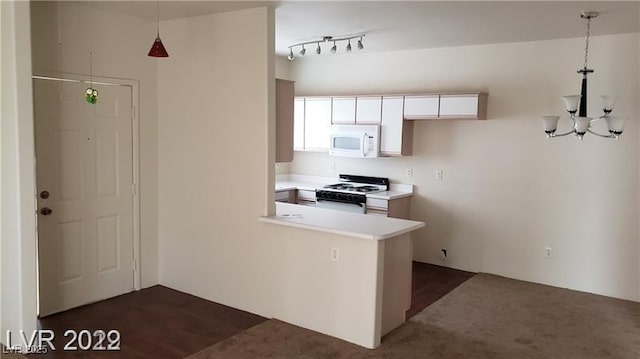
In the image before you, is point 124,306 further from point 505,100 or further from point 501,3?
point 505,100

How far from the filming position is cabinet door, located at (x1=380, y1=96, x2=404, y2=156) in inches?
238

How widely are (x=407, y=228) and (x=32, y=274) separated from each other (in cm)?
272

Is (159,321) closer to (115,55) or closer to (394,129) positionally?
(115,55)

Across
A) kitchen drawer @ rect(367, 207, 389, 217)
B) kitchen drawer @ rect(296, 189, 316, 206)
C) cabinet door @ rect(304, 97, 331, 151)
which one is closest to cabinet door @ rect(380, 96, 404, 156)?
kitchen drawer @ rect(367, 207, 389, 217)

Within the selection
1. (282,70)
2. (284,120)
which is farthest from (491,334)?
(282,70)

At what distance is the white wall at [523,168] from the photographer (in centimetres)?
507

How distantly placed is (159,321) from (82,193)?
1.30 metres

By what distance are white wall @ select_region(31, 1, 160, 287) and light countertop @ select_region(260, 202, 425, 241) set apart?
4.53 feet

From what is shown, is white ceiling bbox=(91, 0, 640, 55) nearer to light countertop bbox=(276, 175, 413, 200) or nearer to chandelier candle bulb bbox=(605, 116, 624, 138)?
chandelier candle bulb bbox=(605, 116, 624, 138)

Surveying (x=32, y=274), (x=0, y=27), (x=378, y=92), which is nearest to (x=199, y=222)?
(x=32, y=274)

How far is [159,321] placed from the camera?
429 cm

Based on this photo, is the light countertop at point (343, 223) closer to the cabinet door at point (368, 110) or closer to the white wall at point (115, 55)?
the white wall at point (115, 55)

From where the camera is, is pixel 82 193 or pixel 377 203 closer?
pixel 82 193

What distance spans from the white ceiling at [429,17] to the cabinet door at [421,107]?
66 centimetres
